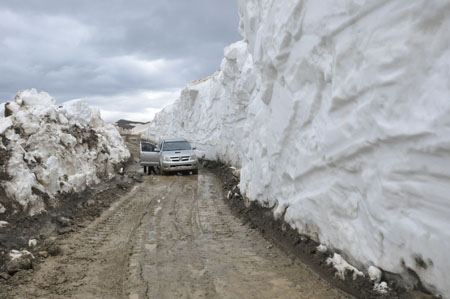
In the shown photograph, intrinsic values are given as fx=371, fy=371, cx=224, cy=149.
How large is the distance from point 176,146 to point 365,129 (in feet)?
49.0

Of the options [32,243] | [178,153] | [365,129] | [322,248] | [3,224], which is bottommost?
[32,243]

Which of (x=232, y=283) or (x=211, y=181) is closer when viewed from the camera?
(x=232, y=283)

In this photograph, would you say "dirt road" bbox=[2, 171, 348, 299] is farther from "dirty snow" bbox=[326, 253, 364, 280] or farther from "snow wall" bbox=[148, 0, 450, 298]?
"snow wall" bbox=[148, 0, 450, 298]

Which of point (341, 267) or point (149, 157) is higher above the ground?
point (149, 157)

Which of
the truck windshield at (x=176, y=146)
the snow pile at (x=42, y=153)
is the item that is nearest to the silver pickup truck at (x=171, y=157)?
the truck windshield at (x=176, y=146)

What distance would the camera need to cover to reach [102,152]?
15617mm

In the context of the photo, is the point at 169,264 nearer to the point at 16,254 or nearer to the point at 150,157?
the point at 16,254

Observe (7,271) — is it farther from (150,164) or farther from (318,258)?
(150,164)

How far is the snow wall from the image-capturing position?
3.43 meters

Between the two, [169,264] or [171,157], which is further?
[171,157]

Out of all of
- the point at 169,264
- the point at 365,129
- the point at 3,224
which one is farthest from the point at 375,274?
the point at 3,224

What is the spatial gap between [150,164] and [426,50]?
54.4ft

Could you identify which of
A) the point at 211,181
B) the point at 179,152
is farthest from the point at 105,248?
the point at 179,152

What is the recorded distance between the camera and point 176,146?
18.7 meters
